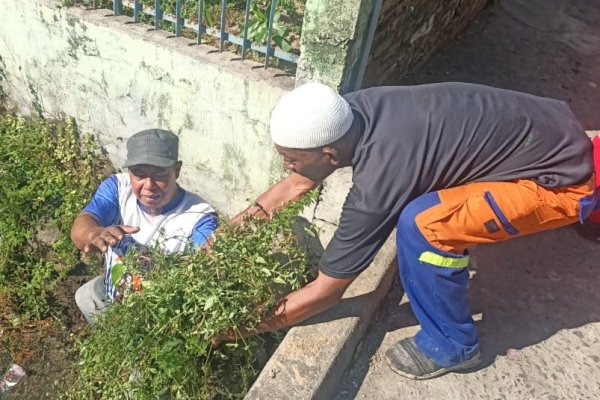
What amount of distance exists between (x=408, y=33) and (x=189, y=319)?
103 inches

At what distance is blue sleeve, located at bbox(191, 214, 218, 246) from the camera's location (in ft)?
10.4

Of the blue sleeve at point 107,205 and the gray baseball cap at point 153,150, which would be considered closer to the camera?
the gray baseball cap at point 153,150

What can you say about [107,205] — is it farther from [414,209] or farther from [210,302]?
[414,209]

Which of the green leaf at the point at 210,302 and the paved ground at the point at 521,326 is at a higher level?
the green leaf at the point at 210,302

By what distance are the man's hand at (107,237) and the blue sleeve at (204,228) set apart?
33 cm

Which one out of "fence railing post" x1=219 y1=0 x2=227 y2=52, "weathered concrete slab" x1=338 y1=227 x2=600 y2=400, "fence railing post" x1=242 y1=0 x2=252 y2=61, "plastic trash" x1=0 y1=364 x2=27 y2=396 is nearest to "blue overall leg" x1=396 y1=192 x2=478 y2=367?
"weathered concrete slab" x1=338 y1=227 x2=600 y2=400

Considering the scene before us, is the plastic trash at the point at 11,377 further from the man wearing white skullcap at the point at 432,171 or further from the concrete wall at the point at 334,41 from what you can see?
the concrete wall at the point at 334,41

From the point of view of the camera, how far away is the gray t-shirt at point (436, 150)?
2492 millimetres

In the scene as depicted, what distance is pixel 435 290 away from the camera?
8.91ft

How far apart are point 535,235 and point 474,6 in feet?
9.32

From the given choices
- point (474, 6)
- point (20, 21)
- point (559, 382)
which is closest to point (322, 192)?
point (559, 382)

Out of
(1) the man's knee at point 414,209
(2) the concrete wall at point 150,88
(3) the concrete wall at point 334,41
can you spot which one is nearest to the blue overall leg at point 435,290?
(1) the man's knee at point 414,209

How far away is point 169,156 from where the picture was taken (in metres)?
3.20

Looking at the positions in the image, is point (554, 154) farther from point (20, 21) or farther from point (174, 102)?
point (20, 21)
